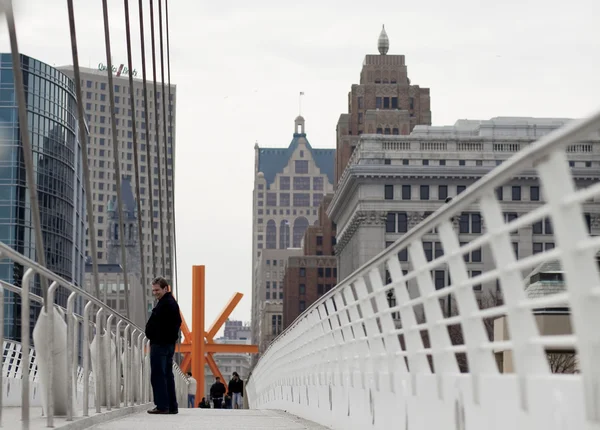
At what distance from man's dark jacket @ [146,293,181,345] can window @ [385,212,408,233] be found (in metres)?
96.8

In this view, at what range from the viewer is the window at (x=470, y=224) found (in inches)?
4413

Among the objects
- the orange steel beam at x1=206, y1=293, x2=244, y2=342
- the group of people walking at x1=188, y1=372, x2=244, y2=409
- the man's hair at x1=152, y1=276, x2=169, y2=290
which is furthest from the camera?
the orange steel beam at x1=206, y1=293, x2=244, y2=342

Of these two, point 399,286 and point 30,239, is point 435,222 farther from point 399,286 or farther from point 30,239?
point 30,239

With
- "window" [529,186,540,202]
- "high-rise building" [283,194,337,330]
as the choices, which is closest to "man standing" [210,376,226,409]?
"window" [529,186,540,202]

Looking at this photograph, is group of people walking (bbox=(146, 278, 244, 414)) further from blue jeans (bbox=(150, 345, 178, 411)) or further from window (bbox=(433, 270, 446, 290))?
window (bbox=(433, 270, 446, 290))

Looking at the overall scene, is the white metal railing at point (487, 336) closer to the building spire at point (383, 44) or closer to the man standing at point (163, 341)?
the man standing at point (163, 341)

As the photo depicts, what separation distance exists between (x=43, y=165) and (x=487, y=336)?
8449cm

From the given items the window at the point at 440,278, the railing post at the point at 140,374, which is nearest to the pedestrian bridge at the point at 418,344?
the railing post at the point at 140,374

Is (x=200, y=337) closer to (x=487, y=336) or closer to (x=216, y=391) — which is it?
(x=216, y=391)

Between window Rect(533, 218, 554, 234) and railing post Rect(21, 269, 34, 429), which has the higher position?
window Rect(533, 218, 554, 234)

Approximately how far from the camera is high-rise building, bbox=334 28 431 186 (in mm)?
145250

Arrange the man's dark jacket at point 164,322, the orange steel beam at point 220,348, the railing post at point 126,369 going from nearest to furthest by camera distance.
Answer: the man's dark jacket at point 164,322
the railing post at point 126,369
the orange steel beam at point 220,348

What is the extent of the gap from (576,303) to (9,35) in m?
8.05

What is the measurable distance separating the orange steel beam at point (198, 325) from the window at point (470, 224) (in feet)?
160
